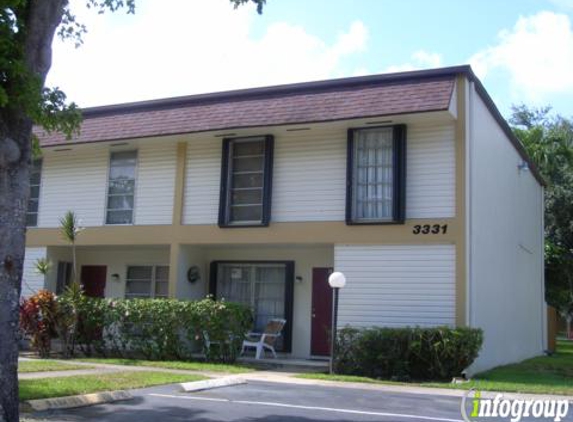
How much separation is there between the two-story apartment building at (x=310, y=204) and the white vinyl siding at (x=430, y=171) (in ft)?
0.10

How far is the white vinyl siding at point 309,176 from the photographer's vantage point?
16.2 metres

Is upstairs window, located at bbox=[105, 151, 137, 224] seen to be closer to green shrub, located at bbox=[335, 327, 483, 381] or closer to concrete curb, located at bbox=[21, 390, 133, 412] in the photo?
green shrub, located at bbox=[335, 327, 483, 381]

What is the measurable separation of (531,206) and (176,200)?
11.8m

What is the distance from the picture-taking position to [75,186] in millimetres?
19719

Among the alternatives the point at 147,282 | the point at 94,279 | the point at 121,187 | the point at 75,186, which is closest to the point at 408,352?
the point at 147,282

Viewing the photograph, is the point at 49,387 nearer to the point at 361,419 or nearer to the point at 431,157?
the point at 361,419

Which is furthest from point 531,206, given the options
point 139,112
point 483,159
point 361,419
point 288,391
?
point 361,419

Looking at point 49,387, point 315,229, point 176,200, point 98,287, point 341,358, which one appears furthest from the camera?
point 98,287

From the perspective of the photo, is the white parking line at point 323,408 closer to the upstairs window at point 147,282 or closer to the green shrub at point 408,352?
the green shrub at point 408,352

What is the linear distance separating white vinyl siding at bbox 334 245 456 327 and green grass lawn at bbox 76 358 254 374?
260 cm

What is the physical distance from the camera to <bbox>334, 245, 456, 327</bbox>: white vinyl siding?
578 inches

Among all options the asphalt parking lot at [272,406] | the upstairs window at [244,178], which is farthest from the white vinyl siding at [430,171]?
the asphalt parking lot at [272,406]

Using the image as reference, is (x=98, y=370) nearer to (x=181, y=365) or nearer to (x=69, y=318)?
(x=181, y=365)

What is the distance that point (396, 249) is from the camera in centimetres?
1522
